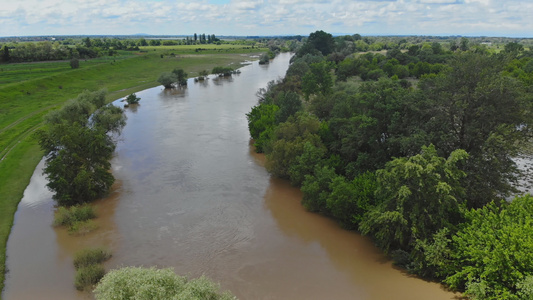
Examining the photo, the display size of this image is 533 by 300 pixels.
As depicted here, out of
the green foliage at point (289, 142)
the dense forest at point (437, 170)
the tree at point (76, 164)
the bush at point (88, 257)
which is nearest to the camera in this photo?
the dense forest at point (437, 170)

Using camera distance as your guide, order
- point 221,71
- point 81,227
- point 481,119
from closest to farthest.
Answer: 1. point 481,119
2. point 81,227
3. point 221,71

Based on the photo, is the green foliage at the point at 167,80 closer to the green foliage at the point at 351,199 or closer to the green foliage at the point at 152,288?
the green foliage at the point at 351,199

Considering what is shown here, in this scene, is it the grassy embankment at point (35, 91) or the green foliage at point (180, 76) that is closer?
the grassy embankment at point (35, 91)

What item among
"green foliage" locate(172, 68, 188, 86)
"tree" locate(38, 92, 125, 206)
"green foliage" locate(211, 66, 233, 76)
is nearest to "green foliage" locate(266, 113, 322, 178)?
"tree" locate(38, 92, 125, 206)

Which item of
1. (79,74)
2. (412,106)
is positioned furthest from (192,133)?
(79,74)

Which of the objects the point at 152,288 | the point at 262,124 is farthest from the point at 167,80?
the point at 152,288

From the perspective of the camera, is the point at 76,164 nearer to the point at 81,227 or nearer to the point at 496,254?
the point at 81,227

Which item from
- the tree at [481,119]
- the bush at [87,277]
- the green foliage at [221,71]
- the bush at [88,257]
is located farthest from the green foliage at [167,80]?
the tree at [481,119]
